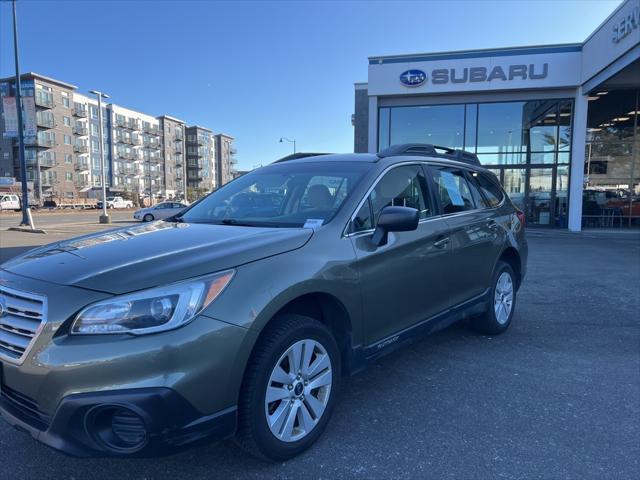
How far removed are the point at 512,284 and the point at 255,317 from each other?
12.4 ft

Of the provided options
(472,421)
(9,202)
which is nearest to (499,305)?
(472,421)

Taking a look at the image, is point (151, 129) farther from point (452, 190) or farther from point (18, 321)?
point (18, 321)

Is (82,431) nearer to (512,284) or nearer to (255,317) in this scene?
(255,317)

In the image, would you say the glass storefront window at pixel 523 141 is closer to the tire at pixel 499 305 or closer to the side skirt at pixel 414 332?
the tire at pixel 499 305

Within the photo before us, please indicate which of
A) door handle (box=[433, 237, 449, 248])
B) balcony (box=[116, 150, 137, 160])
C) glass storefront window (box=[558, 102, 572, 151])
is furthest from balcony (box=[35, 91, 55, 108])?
door handle (box=[433, 237, 449, 248])

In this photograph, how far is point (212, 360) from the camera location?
6.97 ft

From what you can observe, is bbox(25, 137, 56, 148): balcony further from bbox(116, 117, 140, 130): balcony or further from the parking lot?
the parking lot

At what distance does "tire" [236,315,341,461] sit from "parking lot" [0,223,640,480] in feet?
0.51

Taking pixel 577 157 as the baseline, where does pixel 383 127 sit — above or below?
above

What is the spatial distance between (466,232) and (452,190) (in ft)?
1.36

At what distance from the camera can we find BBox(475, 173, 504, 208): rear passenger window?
4.85 meters

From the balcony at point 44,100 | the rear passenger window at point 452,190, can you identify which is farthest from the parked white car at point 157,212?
the balcony at point 44,100

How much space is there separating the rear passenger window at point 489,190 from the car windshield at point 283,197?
74.9 inches

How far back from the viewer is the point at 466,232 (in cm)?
414
